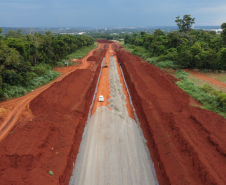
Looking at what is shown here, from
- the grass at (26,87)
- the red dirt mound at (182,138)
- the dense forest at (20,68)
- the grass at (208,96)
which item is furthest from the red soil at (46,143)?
the grass at (208,96)

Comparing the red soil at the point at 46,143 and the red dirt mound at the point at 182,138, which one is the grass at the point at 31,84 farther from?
the red dirt mound at the point at 182,138

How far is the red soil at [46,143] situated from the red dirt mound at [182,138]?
681cm

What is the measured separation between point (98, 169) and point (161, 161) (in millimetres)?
4729

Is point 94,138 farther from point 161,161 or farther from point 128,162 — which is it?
point 161,161

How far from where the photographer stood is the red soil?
34.4 ft

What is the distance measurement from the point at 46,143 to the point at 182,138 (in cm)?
1103

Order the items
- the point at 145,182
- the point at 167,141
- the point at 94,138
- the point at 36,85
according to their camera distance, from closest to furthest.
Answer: the point at 145,182
the point at 167,141
the point at 94,138
the point at 36,85

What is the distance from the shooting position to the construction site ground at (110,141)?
10992 mm

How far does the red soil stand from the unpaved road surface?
901 mm

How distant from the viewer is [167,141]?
1388 cm

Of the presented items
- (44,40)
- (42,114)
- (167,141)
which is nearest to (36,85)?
(42,114)

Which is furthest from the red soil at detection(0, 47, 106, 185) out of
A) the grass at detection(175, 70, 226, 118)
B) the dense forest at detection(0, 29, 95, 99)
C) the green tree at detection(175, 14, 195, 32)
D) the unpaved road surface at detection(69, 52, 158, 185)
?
the green tree at detection(175, 14, 195, 32)

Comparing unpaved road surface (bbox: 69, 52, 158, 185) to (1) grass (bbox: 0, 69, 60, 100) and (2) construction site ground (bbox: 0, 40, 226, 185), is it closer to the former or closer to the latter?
(2) construction site ground (bbox: 0, 40, 226, 185)

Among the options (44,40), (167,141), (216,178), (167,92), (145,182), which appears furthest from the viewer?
(44,40)
